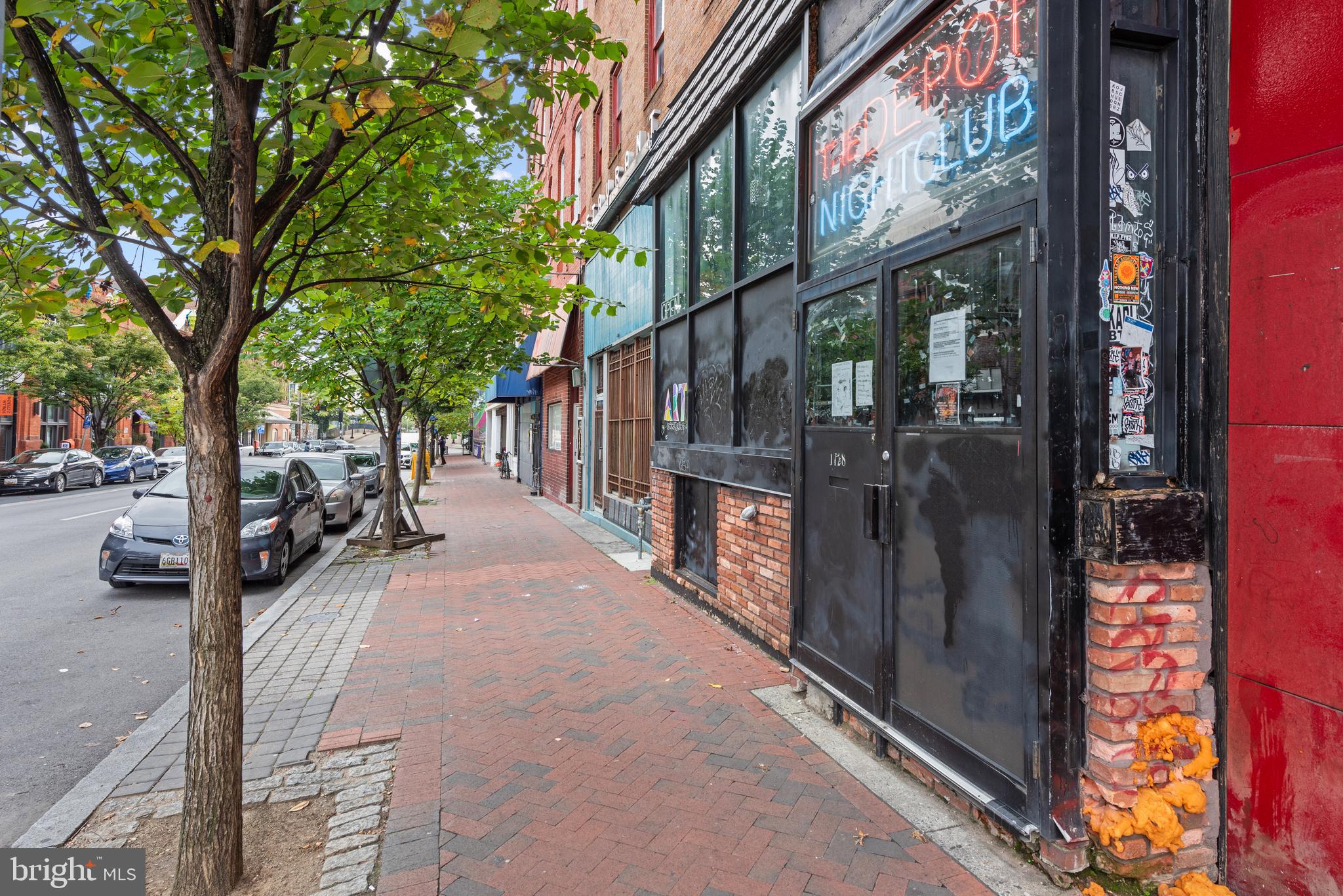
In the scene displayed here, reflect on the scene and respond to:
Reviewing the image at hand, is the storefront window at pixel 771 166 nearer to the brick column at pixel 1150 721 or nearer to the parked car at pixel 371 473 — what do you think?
the brick column at pixel 1150 721

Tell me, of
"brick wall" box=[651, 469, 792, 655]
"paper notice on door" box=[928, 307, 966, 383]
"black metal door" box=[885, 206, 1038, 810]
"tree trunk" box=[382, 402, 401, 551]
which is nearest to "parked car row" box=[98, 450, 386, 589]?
"tree trunk" box=[382, 402, 401, 551]

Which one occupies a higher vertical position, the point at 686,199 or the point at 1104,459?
the point at 686,199

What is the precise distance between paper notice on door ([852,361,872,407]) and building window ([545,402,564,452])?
46.7 ft

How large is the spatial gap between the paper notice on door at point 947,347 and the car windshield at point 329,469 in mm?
14494

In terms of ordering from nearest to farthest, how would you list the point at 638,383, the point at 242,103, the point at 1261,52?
the point at 1261,52
the point at 242,103
the point at 638,383

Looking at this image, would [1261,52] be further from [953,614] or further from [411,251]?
[411,251]

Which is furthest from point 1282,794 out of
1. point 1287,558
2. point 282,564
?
point 282,564

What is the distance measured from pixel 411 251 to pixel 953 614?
11.5ft

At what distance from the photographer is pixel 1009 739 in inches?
116

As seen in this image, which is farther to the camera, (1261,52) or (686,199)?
(686,199)

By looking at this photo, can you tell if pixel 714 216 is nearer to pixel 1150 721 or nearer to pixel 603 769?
pixel 603 769

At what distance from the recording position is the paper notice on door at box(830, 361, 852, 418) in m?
4.24

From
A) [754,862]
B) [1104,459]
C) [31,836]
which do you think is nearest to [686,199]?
[1104,459]

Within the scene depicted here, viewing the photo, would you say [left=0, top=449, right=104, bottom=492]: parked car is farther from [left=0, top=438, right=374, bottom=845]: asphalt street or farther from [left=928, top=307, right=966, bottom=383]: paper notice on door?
[left=928, top=307, right=966, bottom=383]: paper notice on door
